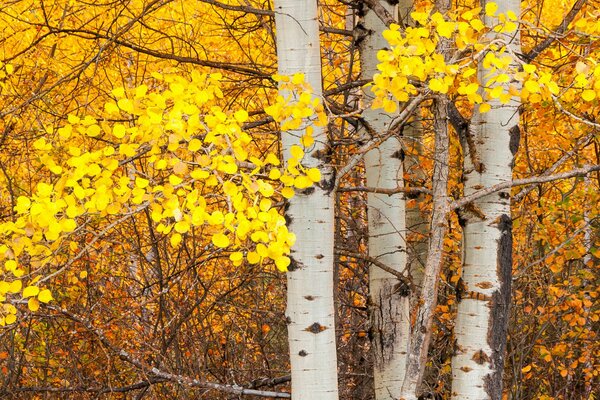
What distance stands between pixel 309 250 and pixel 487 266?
0.92 m

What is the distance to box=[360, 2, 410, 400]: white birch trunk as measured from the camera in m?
4.35

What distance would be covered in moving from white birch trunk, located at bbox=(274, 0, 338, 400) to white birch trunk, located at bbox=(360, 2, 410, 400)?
1039 millimetres

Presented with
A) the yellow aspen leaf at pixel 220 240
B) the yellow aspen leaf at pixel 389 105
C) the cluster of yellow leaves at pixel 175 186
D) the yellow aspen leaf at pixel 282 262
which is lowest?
the yellow aspen leaf at pixel 282 262

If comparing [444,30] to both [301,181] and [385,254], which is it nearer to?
[301,181]

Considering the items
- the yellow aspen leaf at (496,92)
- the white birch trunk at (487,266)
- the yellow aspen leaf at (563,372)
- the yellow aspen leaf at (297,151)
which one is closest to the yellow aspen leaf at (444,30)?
the yellow aspen leaf at (496,92)

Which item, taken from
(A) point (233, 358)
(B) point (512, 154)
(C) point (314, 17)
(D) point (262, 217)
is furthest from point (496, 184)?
(A) point (233, 358)

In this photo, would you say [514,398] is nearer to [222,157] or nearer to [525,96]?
[525,96]

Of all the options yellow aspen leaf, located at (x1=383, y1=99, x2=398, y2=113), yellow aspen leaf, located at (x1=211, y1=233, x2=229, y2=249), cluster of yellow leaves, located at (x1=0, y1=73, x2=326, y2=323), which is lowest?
yellow aspen leaf, located at (x1=211, y1=233, x2=229, y2=249)

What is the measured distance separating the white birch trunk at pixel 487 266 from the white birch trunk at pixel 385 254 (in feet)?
2.11

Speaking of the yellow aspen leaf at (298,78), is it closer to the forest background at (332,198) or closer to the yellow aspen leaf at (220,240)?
the forest background at (332,198)

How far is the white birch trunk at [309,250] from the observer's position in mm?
3309

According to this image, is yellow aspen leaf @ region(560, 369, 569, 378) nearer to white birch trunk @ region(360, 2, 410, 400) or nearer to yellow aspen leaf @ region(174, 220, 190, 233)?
white birch trunk @ region(360, 2, 410, 400)

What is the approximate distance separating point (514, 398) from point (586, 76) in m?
3.63

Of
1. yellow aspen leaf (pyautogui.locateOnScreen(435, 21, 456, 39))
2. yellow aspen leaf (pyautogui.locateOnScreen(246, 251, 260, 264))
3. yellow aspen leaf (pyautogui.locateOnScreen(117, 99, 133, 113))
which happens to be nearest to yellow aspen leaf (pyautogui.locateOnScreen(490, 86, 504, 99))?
yellow aspen leaf (pyautogui.locateOnScreen(435, 21, 456, 39))
